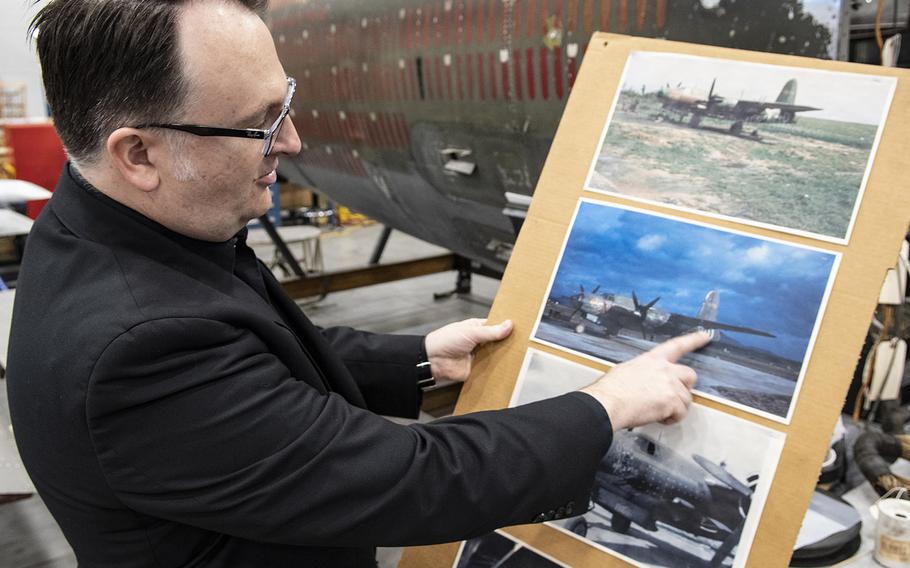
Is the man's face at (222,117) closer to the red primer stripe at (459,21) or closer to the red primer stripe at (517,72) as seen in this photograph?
the red primer stripe at (517,72)

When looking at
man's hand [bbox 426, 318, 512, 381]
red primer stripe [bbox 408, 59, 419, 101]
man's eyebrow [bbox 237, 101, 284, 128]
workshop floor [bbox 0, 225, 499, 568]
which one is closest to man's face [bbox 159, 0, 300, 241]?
man's eyebrow [bbox 237, 101, 284, 128]

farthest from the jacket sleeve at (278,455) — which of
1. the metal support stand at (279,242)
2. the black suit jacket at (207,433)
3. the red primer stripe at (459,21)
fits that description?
the metal support stand at (279,242)

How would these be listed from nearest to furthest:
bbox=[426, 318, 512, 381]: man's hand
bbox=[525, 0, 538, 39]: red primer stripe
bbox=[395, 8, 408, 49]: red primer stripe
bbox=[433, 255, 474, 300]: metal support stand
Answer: bbox=[426, 318, 512, 381]: man's hand < bbox=[525, 0, 538, 39]: red primer stripe < bbox=[395, 8, 408, 49]: red primer stripe < bbox=[433, 255, 474, 300]: metal support stand

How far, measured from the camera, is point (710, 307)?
860 mm

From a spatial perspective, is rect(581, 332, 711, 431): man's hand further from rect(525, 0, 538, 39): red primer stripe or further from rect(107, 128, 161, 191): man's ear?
rect(525, 0, 538, 39): red primer stripe

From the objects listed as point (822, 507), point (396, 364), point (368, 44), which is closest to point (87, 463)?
point (396, 364)

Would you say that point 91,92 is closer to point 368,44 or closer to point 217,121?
point 217,121

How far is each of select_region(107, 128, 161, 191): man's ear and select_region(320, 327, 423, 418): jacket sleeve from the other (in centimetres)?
46

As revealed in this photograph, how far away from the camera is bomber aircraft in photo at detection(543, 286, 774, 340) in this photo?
86 centimetres

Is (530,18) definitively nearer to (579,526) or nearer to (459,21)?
(459,21)

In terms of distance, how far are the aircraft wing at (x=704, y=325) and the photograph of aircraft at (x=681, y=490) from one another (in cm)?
9

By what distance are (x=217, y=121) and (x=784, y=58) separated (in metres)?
0.67

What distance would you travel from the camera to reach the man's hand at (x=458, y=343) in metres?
0.99

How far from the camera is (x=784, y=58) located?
90 centimetres
